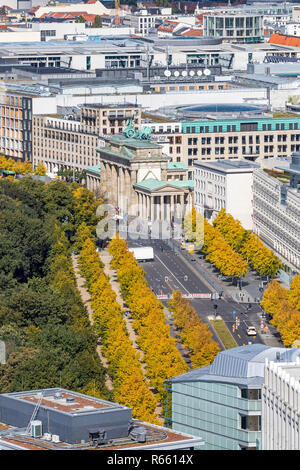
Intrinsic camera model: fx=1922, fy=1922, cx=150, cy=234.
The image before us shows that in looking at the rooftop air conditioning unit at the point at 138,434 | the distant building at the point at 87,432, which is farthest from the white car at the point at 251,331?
the rooftop air conditioning unit at the point at 138,434

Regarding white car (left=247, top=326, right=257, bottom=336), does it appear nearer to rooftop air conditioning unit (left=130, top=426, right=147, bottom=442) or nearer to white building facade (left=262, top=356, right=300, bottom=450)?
white building facade (left=262, top=356, right=300, bottom=450)

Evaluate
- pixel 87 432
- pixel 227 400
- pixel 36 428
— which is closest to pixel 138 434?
pixel 87 432

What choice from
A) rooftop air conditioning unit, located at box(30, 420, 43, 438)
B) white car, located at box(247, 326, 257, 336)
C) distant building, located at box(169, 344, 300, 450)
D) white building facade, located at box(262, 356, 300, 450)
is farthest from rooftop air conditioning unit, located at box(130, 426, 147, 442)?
white car, located at box(247, 326, 257, 336)

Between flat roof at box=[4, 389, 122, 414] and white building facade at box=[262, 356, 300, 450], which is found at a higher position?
white building facade at box=[262, 356, 300, 450]

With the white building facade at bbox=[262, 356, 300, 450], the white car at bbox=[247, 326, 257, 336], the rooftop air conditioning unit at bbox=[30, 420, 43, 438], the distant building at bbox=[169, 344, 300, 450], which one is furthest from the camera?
the white car at bbox=[247, 326, 257, 336]

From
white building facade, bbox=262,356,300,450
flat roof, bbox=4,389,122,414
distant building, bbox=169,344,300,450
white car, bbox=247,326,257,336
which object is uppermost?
white building facade, bbox=262,356,300,450
